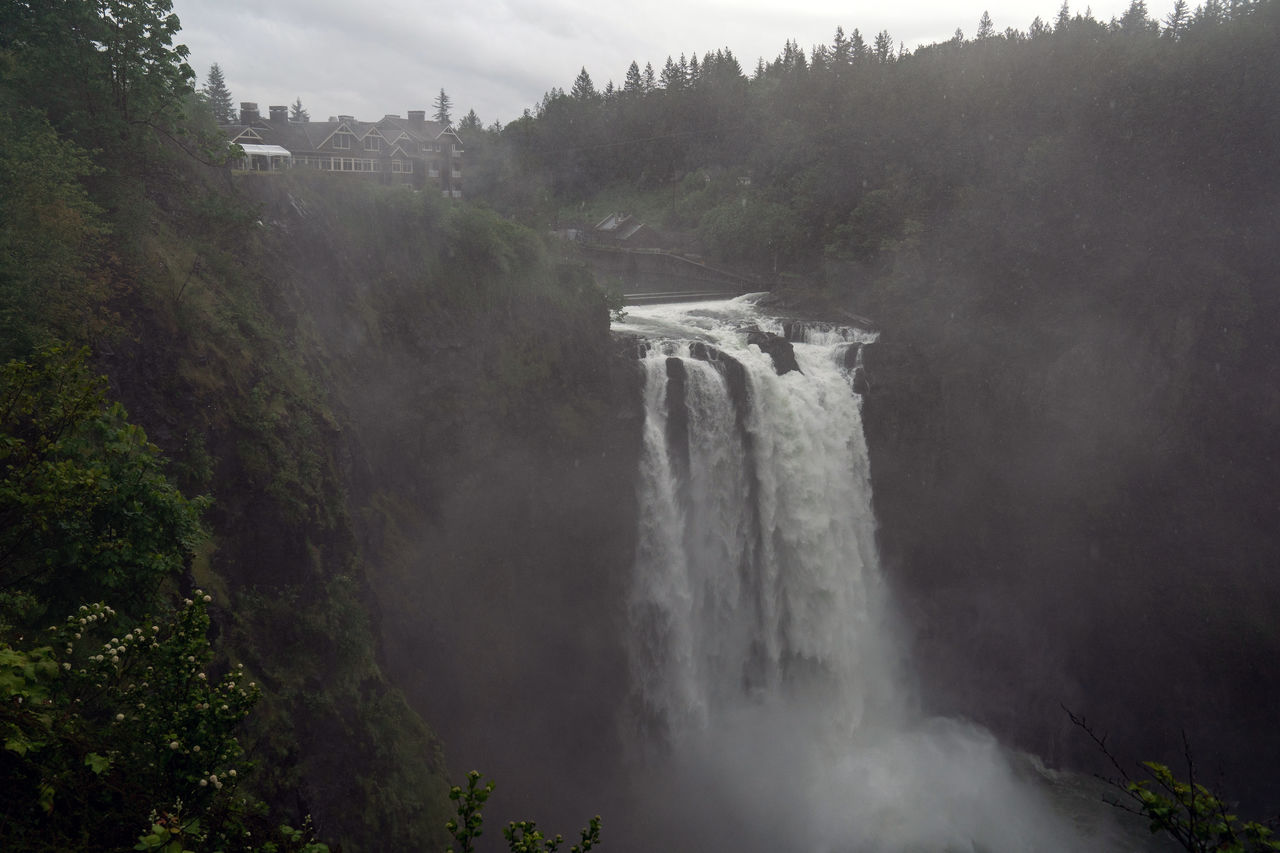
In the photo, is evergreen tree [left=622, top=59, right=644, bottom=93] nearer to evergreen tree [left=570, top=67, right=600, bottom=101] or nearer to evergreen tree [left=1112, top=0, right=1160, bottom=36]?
evergreen tree [left=570, top=67, right=600, bottom=101]

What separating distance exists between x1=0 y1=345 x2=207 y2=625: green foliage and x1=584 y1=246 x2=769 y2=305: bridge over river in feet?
102

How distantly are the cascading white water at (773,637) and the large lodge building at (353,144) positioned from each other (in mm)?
21345

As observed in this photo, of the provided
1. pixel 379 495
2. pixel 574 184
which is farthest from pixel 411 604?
pixel 574 184

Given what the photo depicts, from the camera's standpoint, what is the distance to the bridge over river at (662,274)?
133 ft

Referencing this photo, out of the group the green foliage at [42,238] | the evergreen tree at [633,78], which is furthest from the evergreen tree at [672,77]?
the green foliage at [42,238]

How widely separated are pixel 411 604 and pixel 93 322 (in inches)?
411

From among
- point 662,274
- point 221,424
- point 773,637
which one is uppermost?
point 662,274

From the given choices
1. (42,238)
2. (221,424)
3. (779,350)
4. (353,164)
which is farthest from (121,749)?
(353,164)

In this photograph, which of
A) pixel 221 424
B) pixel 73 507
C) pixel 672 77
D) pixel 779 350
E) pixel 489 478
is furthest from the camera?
pixel 672 77

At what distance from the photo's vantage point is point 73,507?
8.27m

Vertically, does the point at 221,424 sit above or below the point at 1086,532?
above

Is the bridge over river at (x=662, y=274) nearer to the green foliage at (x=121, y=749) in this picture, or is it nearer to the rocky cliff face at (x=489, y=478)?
the rocky cliff face at (x=489, y=478)

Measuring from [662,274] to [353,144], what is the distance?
696 inches

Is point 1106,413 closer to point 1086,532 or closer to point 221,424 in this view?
point 1086,532
